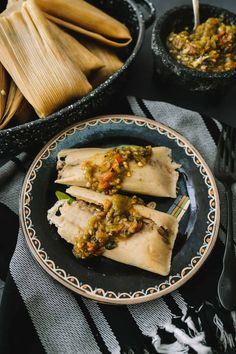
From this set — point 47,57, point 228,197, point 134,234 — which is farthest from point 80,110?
point 228,197

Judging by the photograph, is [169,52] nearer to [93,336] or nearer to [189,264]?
[189,264]

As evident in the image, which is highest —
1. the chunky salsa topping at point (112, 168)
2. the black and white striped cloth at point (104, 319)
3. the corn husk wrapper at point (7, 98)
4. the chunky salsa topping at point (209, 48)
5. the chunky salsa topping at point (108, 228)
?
the corn husk wrapper at point (7, 98)

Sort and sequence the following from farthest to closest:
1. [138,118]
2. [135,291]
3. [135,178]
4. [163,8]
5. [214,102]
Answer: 1. [163,8]
2. [214,102]
3. [138,118]
4. [135,178]
5. [135,291]

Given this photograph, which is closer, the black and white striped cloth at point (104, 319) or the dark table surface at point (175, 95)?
the black and white striped cloth at point (104, 319)

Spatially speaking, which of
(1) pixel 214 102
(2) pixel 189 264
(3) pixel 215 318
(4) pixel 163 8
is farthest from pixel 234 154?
(4) pixel 163 8

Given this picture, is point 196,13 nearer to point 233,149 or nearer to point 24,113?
point 233,149

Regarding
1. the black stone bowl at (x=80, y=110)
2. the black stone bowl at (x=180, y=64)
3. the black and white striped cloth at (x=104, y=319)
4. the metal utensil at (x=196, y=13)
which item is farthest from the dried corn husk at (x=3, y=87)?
the metal utensil at (x=196, y=13)

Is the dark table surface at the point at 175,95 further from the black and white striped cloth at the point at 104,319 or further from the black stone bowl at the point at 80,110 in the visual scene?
the black and white striped cloth at the point at 104,319
